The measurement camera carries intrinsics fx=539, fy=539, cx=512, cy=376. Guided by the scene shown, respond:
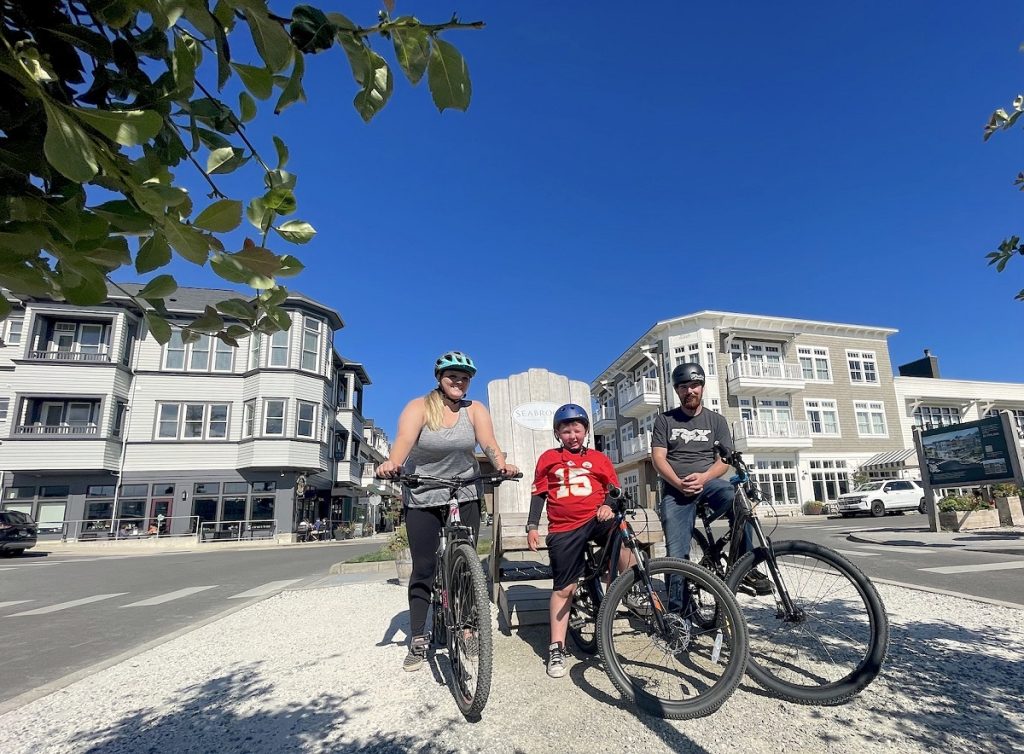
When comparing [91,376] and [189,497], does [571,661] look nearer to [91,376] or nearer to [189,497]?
[189,497]

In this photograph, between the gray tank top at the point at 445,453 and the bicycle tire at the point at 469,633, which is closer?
the bicycle tire at the point at 469,633

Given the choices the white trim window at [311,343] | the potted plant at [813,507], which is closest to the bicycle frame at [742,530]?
the white trim window at [311,343]

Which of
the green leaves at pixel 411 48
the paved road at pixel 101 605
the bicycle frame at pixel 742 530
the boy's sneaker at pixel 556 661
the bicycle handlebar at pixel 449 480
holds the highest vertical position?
the green leaves at pixel 411 48

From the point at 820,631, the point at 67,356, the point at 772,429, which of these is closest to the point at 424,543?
the point at 820,631

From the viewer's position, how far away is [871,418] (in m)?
34.3

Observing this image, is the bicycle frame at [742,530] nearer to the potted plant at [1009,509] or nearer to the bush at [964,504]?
the bush at [964,504]

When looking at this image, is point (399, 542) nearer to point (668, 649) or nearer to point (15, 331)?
point (668, 649)

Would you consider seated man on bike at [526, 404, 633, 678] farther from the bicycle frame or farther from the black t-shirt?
the bicycle frame

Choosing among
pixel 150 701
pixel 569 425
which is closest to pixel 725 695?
pixel 569 425

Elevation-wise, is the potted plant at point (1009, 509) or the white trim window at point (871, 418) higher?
the white trim window at point (871, 418)

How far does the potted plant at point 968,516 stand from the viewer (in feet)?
45.6

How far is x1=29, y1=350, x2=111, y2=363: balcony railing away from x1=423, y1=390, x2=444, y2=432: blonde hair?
94.6ft

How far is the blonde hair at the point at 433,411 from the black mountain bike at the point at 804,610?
6.19 ft

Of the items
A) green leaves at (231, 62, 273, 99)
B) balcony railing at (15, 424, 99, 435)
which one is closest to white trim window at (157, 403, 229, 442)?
balcony railing at (15, 424, 99, 435)
